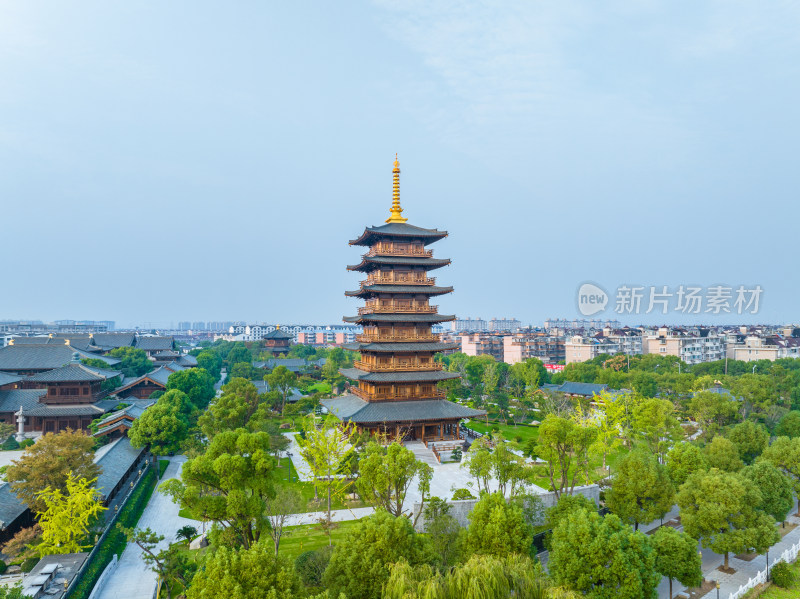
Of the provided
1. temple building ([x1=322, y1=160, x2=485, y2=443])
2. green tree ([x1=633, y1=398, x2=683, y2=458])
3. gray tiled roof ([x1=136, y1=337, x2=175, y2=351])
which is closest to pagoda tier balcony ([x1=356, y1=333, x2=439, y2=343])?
temple building ([x1=322, y1=160, x2=485, y2=443])

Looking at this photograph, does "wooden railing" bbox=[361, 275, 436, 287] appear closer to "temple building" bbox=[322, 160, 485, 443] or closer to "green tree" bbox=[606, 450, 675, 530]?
"temple building" bbox=[322, 160, 485, 443]

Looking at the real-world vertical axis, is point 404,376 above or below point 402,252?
below

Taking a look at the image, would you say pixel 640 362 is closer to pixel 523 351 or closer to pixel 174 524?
pixel 523 351

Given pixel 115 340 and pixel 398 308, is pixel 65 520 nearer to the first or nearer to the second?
pixel 398 308

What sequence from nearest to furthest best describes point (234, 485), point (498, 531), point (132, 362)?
point (498, 531), point (234, 485), point (132, 362)

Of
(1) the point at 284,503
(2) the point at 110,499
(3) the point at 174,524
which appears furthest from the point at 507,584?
(2) the point at 110,499

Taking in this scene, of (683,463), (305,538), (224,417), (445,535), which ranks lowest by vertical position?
(305,538)

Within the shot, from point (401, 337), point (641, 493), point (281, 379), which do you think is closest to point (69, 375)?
point (281, 379)
